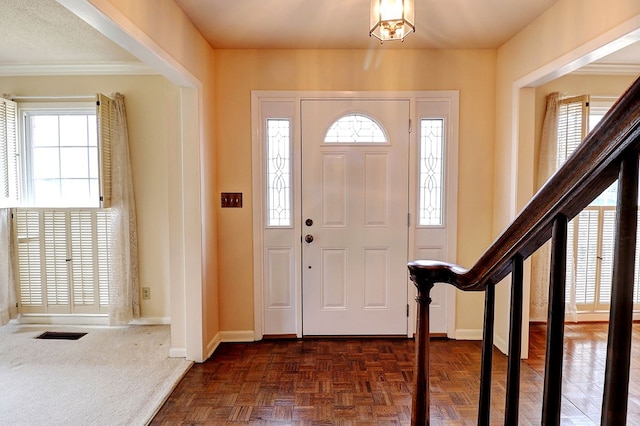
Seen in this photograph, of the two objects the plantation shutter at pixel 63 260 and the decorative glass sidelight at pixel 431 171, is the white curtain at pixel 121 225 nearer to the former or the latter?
the plantation shutter at pixel 63 260

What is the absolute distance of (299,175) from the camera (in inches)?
118

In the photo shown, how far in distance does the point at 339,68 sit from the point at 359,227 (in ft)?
4.56

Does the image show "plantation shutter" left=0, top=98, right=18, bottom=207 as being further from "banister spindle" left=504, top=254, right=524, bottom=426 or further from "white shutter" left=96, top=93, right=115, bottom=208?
"banister spindle" left=504, top=254, right=524, bottom=426

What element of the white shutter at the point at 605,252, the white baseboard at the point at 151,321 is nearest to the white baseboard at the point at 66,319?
the white baseboard at the point at 151,321

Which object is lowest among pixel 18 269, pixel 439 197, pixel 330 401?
pixel 330 401

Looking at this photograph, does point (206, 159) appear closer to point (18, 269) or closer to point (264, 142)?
point (264, 142)

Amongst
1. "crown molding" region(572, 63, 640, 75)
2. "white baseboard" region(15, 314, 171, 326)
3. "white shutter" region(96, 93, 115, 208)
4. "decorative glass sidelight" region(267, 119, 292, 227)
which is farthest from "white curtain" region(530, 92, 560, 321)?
"white shutter" region(96, 93, 115, 208)

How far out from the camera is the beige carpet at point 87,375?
6.74ft

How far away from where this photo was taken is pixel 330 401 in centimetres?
218

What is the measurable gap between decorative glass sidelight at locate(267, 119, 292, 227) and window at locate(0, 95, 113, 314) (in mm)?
1624

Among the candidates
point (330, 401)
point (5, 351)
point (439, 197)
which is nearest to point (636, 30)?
point (439, 197)

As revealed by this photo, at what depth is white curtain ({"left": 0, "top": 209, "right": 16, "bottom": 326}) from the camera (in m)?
3.24

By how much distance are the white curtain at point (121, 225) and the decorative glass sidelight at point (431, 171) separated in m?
2.72

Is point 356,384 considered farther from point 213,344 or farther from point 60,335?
point 60,335
